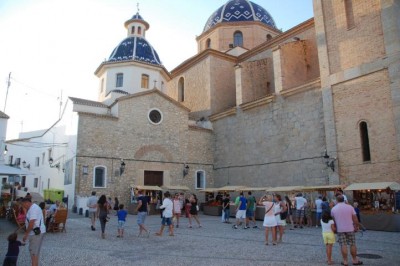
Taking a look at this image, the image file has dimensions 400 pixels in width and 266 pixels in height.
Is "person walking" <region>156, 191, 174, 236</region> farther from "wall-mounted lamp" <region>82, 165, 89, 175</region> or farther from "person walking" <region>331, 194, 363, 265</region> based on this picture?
"wall-mounted lamp" <region>82, 165, 89, 175</region>

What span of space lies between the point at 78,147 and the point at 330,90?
1398 centimetres

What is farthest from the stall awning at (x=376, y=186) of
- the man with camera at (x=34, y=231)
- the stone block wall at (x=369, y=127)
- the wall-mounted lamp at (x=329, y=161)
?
the man with camera at (x=34, y=231)

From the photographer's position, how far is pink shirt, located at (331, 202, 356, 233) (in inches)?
253

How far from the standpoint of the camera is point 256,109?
69.3 feet

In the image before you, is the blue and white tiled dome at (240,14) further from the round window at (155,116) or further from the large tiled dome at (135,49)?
the round window at (155,116)

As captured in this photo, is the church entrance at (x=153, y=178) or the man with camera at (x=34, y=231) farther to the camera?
the church entrance at (x=153, y=178)

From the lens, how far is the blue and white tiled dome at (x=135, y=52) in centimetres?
2584

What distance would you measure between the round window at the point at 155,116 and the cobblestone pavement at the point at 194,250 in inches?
452

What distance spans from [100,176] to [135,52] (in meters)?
11.2

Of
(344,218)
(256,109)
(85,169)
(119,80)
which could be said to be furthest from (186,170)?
(344,218)

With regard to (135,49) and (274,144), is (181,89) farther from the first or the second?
(274,144)

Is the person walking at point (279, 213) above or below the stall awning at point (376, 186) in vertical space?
below

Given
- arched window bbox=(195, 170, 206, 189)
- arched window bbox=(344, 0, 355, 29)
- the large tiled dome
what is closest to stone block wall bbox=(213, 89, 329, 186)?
arched window bbox=(195, 170, 206, 189)

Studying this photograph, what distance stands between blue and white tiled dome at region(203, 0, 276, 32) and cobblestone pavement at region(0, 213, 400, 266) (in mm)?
23194
